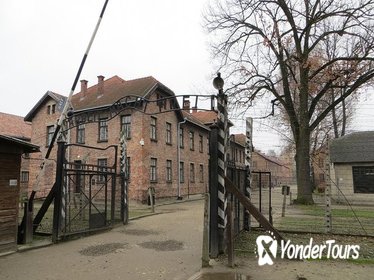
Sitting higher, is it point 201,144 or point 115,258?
point 201,144

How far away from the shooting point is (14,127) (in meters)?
37.3

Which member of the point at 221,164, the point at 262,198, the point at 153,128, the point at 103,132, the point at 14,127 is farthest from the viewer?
the point at 14,127

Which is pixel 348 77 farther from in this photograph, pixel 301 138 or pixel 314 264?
pixel 314 264

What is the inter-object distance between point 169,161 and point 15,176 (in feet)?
67.7

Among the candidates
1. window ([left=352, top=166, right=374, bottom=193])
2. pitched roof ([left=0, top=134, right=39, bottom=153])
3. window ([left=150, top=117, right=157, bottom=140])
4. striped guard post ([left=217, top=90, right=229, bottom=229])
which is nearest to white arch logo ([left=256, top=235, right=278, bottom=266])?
striped guard post ([left=217, top=90, right=229, bottom=229])

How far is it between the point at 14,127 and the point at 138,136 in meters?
18.4

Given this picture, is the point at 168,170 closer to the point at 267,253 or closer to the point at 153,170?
the point at 153,170

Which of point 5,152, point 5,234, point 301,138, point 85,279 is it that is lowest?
point 85,279

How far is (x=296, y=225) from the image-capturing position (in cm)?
1345

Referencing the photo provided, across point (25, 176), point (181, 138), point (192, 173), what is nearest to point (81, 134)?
point (25, 176)

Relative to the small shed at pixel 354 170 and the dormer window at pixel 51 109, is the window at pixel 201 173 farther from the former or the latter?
the dormer window at pixel 51 109

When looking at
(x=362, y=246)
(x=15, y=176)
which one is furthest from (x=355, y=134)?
(x=15, y=176)

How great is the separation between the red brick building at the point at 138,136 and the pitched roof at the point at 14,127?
4.05 meters

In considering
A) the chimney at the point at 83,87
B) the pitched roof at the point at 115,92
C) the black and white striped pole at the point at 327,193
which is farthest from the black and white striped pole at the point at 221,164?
the chimney at the point at 83,87
